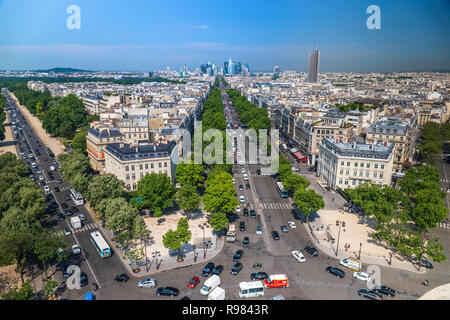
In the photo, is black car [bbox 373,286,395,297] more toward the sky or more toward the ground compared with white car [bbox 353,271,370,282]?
more toward the ground

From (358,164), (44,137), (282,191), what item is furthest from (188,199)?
(44,137)

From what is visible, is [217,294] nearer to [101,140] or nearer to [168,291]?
[168,291]

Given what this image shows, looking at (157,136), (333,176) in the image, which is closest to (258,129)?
(157,136)

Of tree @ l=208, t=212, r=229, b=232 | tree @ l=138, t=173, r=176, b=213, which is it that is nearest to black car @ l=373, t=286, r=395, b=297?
tree @ l=208, t=212, r=229, b=232

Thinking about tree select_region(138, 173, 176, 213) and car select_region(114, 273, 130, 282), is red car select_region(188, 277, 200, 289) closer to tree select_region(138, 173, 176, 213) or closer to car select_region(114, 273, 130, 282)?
car select_region(114, 273, 130, 282)

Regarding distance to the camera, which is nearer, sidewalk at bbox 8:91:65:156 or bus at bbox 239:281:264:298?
bus at bbox 239:281:264:298

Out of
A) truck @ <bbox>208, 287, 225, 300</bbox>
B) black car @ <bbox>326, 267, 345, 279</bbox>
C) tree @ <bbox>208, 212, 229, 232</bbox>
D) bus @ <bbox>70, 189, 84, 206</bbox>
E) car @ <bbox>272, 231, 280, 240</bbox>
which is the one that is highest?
tree @ <bbox>208, 212, 229, 232</bbox>

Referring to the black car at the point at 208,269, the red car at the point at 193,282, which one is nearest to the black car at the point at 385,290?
the black car at the point at 208,269

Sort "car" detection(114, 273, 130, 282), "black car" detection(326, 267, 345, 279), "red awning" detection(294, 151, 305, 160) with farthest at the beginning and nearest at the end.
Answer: "red awning" detection(294, 151, 305, 160) < "black car" detection(326, 267, 345, 279) < "car" detection(114, 273, 130, 282)
